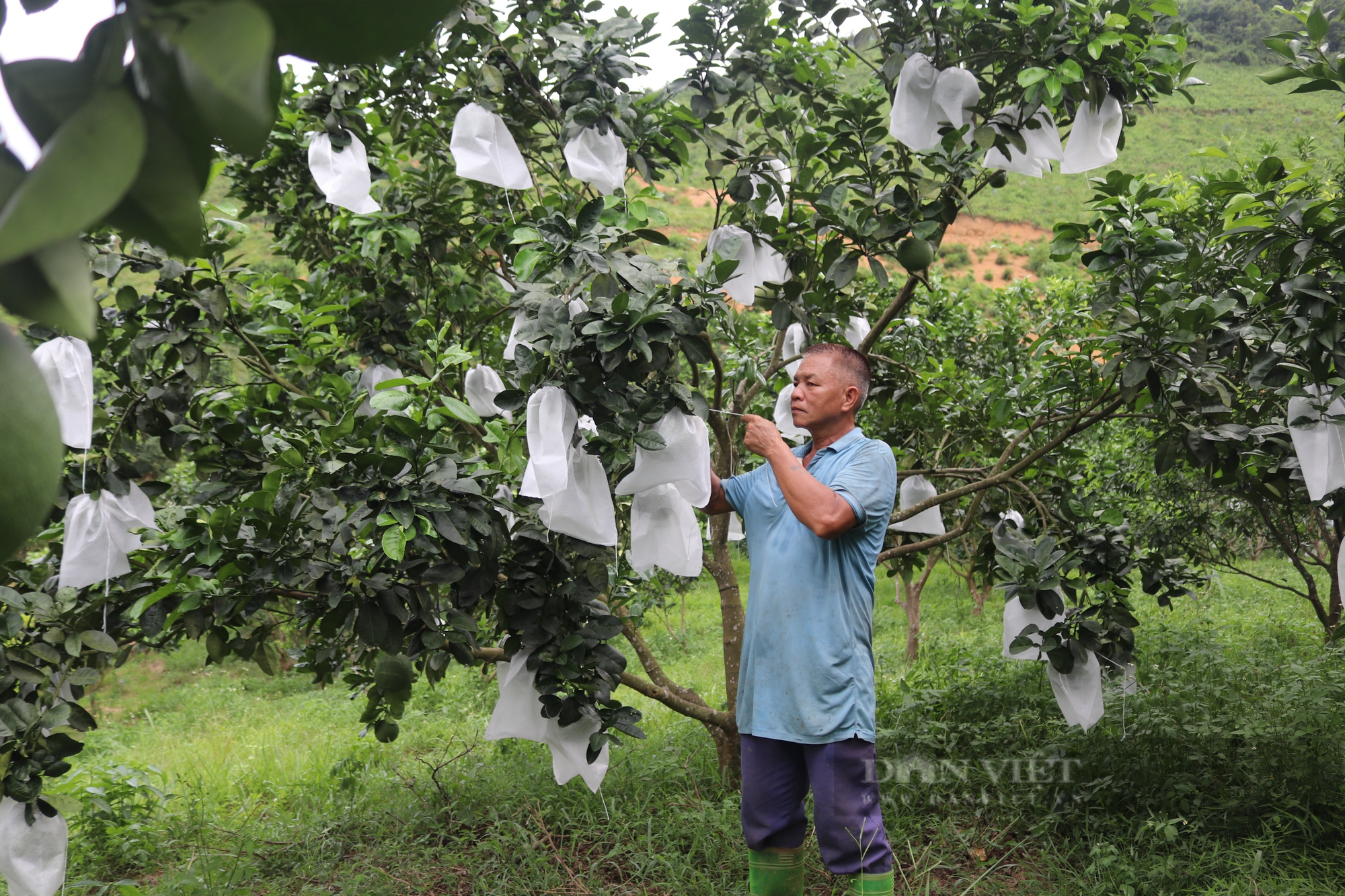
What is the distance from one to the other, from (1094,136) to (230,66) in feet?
7.90

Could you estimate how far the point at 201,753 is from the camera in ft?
14.6

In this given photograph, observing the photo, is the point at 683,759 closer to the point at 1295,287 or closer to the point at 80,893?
the point at 80,893

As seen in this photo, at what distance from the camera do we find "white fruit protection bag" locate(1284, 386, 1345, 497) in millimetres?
1994

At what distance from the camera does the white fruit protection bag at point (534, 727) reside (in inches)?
80.6

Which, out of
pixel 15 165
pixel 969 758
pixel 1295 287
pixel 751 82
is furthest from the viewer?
pixel 969 758

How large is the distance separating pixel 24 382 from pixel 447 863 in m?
2.88


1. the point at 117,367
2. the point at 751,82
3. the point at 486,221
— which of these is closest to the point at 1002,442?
the point at 751,82

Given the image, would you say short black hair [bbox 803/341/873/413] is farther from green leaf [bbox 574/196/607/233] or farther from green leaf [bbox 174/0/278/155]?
green leaf [bbox 174/0/278/155]

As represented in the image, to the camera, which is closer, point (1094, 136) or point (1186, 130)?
point (1094, 136)

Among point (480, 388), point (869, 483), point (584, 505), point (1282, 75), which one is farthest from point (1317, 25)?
point (480, 388)

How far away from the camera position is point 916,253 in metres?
2.00

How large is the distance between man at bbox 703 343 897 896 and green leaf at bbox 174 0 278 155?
1807 mm

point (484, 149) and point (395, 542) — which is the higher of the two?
point (484, 149)

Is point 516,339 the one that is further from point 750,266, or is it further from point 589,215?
point 750,266
